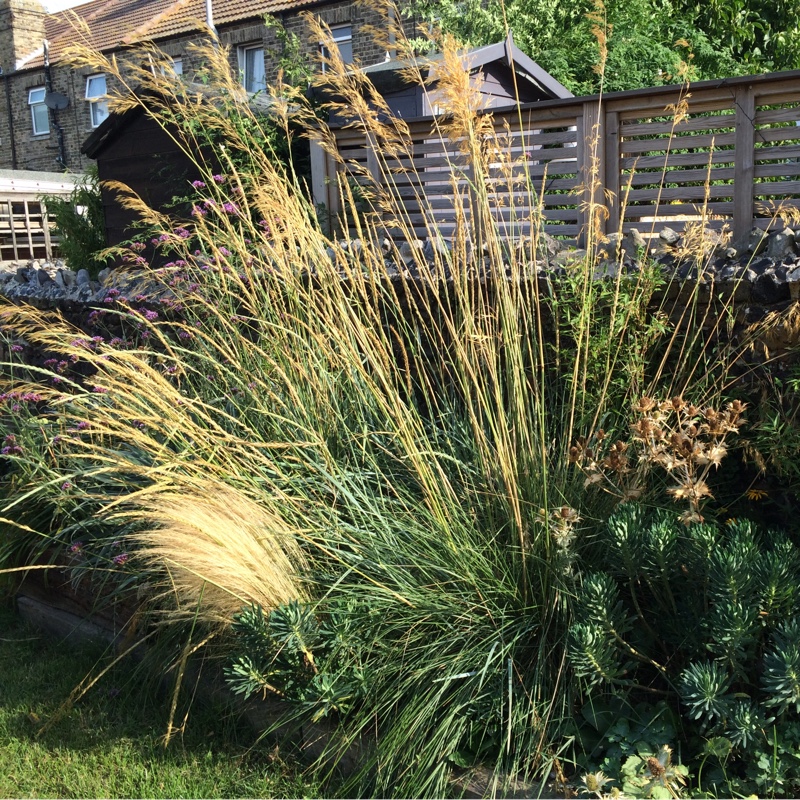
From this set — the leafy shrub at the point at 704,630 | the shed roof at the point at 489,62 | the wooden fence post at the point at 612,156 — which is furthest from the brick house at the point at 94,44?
the leafy shrub at the point at 704,630

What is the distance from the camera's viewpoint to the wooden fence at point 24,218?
17188mm

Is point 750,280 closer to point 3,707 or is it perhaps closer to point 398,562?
point 398,562

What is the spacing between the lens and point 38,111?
22453 mm

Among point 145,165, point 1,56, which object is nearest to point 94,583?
point 145,165

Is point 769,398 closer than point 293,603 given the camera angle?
No

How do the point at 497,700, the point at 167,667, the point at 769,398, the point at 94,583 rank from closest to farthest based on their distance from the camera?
the point at 497,700 → the point at 167,667 → the point at 769,398 → the point at 94,583

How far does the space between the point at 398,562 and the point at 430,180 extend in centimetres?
424

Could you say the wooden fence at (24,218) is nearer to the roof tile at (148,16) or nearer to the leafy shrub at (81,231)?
the roof tile at (148,16)

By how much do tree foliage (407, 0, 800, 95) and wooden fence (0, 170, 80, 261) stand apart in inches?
428

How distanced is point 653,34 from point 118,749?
9.36 meters

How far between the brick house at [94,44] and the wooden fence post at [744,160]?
35.3 ft

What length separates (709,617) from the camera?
2.22m

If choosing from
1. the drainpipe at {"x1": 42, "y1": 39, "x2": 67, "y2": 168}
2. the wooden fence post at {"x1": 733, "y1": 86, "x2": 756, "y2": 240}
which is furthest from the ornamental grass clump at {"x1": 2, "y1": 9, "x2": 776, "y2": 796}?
the drainpipe at {"x1": 42, "y1": 39, "x2": 67, "y2": 168}

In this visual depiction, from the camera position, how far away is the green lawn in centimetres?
244
